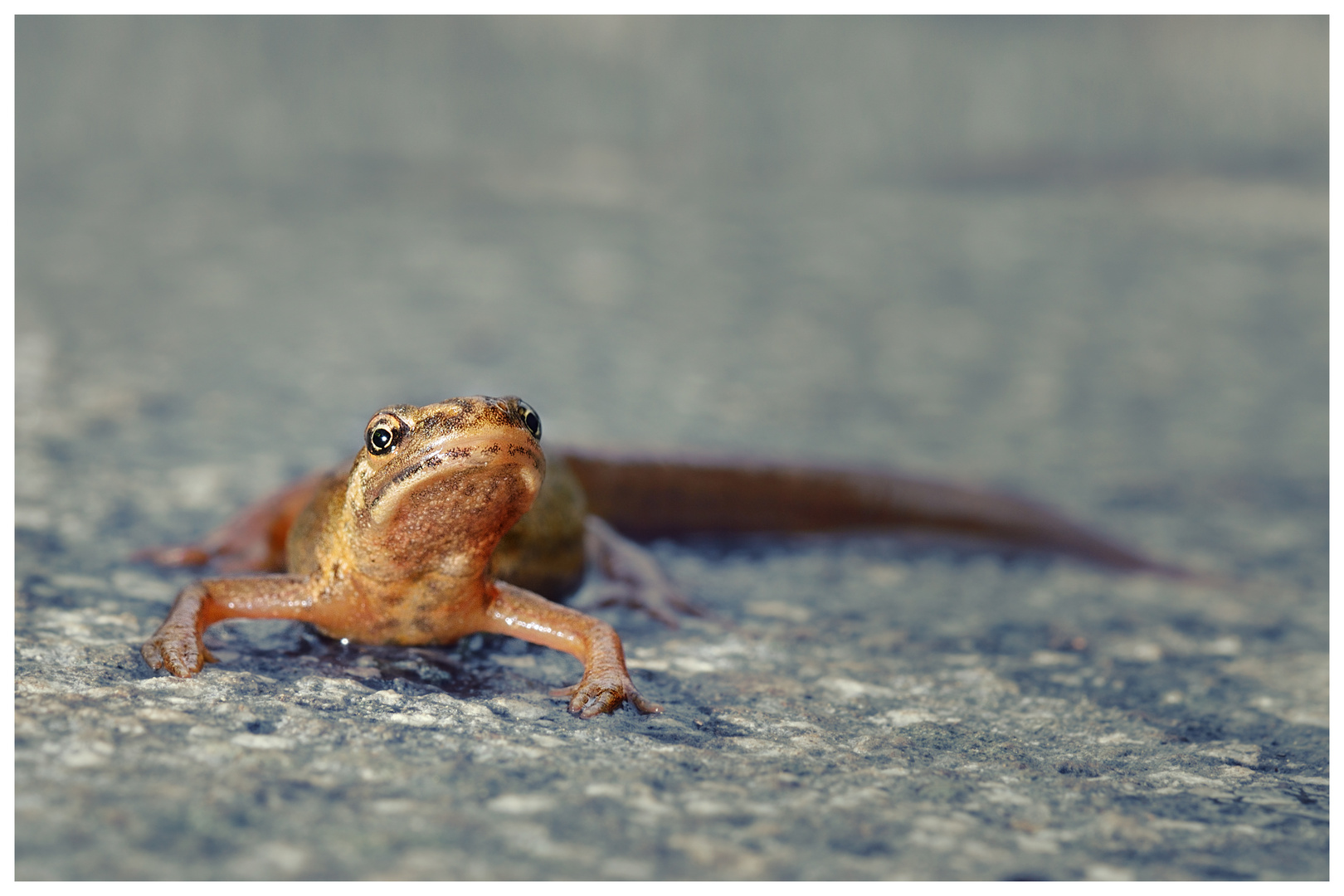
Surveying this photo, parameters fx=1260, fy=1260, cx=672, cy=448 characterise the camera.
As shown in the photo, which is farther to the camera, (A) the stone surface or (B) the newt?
(B) the newt

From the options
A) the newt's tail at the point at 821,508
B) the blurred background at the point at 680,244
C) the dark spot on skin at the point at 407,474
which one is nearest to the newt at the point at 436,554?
the dark spot on skin at the point at 407,474

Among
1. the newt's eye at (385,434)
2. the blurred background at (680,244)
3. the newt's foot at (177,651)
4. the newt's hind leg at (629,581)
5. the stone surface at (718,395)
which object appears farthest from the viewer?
the blurred background at (680,244)

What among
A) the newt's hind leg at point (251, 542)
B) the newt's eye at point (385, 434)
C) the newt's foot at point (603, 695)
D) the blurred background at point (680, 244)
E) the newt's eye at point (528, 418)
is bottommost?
the newt's foot at point (603, 695)

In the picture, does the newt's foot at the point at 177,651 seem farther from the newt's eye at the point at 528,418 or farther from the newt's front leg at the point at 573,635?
the newt's eye at the point at 528,418

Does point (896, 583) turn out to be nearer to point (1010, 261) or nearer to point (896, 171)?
point (1010, 261)

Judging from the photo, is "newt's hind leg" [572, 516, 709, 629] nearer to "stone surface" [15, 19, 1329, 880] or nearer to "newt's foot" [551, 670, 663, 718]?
"stone surface" [15, 19, 1329, 880]

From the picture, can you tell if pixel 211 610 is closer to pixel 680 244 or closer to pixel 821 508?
pixel 821 508

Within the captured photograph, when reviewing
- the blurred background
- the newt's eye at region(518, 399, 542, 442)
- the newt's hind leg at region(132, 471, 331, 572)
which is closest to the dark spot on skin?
the newt's eye at region(518, 399, 542, 442)

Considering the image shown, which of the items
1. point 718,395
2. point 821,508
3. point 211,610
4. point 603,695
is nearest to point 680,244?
point 718,395
